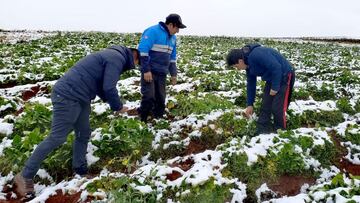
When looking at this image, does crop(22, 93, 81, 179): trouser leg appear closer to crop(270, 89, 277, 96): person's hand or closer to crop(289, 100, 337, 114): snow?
crop(270, 89, 277, 96): person's hand

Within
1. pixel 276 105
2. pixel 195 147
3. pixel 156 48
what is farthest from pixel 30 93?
pixel 276 105

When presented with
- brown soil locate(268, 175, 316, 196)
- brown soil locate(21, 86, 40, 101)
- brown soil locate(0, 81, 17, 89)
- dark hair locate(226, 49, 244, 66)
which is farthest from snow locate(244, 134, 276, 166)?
brown soil locate(0, 81, 17, 89)

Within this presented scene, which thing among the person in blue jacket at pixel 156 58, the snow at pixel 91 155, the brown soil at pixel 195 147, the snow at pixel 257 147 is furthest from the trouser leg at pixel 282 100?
the snow at pixel 91 155

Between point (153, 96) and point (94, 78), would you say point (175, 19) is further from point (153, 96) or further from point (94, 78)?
point (94, 78)

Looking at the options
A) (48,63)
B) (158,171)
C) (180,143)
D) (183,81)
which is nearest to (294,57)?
(183,81)

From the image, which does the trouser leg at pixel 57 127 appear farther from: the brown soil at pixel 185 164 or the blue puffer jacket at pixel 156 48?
the blue puffer jacket at pixel 156 48

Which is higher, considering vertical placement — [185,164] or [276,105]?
[276,105]

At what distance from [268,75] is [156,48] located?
229cm

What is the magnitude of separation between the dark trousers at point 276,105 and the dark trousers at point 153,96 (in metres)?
2.14

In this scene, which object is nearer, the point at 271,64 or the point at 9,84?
the point at 271,64

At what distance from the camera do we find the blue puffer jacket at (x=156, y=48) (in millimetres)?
8055

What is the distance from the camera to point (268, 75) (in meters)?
7.38

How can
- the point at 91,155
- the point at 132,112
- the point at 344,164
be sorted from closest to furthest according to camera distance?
the point at 91,155 < the point at 344,164 < the point at 132,112

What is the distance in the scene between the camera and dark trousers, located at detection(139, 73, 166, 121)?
8391 mm
